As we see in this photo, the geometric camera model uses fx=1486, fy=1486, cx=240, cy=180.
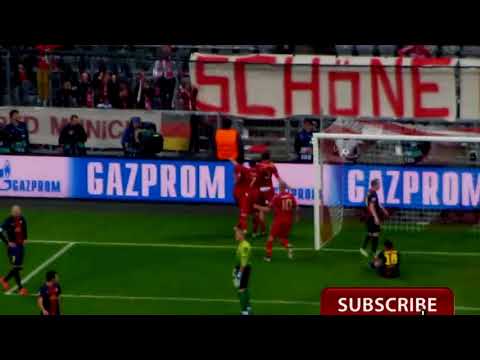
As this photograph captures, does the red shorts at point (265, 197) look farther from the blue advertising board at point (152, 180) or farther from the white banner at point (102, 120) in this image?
the white banner at point (102, 120)

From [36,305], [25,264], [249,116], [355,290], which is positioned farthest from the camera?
[249,116]

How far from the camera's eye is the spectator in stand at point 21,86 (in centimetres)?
4316

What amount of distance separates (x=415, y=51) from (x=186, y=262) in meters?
11.0

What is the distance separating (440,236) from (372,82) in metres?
4.63

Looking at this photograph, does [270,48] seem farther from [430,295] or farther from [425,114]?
[430,295]

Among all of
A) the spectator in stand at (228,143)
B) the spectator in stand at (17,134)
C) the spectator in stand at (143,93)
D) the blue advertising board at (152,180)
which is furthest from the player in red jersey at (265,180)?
the spectator in stand at (17,134)

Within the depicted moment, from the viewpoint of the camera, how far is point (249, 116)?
4009 centimetres

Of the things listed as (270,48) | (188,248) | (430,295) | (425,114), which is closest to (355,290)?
(430,295)

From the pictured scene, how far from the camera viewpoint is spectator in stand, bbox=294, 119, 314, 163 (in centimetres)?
3956

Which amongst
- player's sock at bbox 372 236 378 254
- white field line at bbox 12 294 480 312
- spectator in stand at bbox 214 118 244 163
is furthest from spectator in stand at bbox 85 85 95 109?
player's sock at bbox 372 236 378 254

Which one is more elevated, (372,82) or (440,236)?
(372,82)

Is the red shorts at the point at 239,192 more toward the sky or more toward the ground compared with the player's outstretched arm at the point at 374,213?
more toward the sky

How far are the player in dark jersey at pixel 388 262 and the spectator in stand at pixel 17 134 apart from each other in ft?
38.9

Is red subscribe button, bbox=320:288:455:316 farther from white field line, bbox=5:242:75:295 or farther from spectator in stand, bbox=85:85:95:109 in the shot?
spectator in stand, bbox=85:85:95:109
